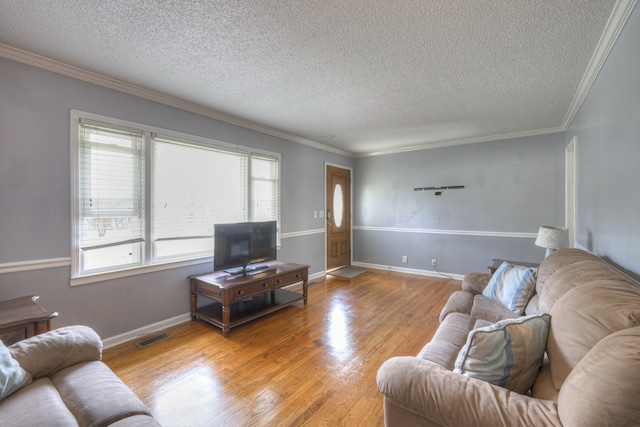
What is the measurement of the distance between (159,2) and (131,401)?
2098 millimetres

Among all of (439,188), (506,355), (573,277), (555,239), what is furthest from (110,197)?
(439,188)

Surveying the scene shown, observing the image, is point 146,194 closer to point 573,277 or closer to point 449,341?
point 449,341

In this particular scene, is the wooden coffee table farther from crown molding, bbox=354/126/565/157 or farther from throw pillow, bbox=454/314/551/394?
crown molding, bbox=354/126/565/157

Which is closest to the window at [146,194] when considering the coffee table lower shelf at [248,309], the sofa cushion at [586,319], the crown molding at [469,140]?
the coffee table lower shelf at [248,309]

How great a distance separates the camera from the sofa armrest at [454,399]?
982mm

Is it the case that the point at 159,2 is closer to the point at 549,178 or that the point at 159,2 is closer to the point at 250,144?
the point at 250,144

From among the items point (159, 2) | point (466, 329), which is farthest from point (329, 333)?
point (159, 2)

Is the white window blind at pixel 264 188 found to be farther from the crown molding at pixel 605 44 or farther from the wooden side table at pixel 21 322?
the crown molding at pixel 605 44

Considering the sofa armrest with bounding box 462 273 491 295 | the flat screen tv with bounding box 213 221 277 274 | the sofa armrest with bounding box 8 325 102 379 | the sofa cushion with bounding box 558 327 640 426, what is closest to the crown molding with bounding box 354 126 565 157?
the sofa armrest with bounding box 462 273 491 295

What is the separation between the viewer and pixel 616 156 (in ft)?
5.93

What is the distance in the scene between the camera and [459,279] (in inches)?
196

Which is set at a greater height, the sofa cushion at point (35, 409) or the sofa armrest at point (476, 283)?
the sofa armrest at point (476, 283)

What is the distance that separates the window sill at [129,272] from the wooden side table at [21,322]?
1.81ft

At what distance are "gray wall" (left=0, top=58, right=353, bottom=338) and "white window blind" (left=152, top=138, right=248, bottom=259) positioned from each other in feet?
0.99
